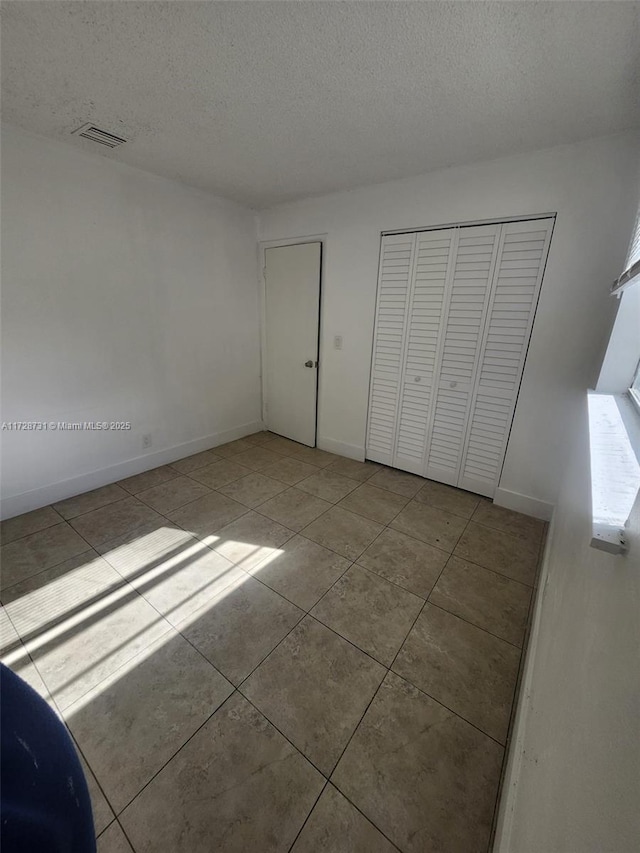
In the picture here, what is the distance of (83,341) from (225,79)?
1855 millimetres

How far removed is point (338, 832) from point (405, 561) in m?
1.18

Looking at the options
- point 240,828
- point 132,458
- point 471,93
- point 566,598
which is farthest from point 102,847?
point 471,93

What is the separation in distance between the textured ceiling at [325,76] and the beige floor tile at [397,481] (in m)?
2.34

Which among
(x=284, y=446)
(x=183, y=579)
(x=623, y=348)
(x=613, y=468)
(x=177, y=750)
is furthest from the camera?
(x=284, y=446)

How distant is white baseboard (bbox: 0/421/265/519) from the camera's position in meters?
2.30

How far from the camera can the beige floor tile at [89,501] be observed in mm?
2379

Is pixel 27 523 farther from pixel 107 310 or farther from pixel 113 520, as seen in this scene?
pixel 107 310

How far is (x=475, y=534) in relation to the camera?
223cm

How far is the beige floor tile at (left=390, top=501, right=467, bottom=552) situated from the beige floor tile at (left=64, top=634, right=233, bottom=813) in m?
1.40

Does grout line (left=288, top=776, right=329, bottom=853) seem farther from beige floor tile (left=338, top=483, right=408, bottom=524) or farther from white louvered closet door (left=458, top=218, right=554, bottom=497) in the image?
white louvered closet door (left=458, top=218, right=554, bottom=497)

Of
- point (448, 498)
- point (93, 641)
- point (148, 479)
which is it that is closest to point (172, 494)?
point (148, 479)

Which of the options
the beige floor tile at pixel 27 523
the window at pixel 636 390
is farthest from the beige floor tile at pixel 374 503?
the beige floor tile at pixel 27 523

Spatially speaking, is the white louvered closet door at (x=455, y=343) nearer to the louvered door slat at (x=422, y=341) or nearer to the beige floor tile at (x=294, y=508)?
the louvered door slat at (x=422, y=341)

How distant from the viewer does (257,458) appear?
10.9 feet
